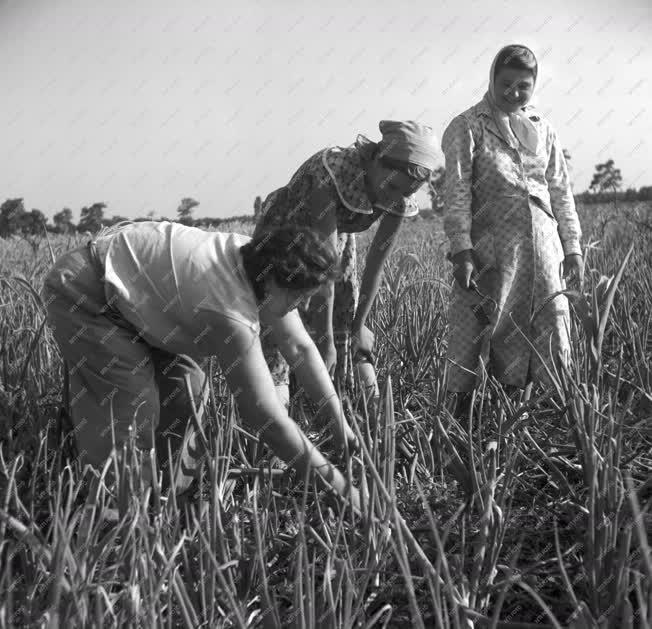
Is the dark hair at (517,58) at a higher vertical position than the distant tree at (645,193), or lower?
higher

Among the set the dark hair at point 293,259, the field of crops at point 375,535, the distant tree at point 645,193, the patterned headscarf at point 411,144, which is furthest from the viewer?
the distant tree at point 645,193

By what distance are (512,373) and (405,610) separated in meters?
1.13

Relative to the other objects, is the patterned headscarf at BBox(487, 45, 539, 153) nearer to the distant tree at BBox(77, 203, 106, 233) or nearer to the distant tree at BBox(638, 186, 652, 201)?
the distant tree at BBox(77, 203, 106, 233)

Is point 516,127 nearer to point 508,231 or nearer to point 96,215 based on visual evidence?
point 508,231

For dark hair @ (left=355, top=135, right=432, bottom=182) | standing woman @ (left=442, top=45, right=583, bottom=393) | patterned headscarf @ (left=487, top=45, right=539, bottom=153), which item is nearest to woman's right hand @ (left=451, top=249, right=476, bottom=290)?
standing woman @ (left=442, top=45, right=583, bottom=393)

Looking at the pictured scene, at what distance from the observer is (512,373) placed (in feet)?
6.95

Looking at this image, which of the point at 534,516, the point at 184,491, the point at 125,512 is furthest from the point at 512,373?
the point at 125,512

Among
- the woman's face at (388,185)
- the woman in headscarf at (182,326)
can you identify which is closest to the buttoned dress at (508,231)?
the woman's face at (388,185)

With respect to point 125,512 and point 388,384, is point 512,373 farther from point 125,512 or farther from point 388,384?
point 125,512

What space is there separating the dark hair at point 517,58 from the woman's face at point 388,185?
1.70 feet

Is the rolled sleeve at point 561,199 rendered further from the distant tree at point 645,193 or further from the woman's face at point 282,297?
→ the distant tree at point 645,193

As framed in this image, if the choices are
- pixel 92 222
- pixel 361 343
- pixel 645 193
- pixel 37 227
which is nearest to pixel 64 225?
pixel 92 222

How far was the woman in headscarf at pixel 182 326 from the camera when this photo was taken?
1.18 m

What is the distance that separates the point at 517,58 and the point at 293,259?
3.72ft
